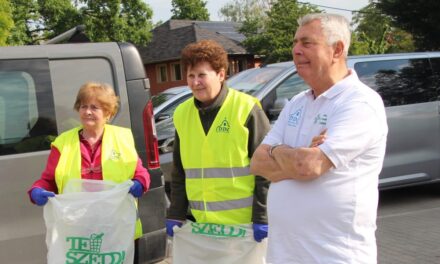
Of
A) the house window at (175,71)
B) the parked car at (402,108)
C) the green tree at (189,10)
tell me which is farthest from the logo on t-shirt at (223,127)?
the green tree at (189,10)

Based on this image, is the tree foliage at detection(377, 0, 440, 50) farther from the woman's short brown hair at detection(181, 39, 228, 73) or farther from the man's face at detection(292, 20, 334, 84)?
the man's face at detection(292, 20, 334, 84)

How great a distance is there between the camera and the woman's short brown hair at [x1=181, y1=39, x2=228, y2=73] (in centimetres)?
285

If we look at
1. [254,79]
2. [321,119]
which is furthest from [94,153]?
[254,79]

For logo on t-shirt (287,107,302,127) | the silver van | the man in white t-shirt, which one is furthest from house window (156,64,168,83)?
the man in white t-shirt

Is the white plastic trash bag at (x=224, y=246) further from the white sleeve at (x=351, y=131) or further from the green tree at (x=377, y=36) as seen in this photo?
the green tree at (x=377, y=36)

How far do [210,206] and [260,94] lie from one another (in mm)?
3358

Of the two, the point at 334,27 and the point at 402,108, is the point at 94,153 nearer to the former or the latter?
the point at 334,27

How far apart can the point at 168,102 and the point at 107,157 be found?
4.81m

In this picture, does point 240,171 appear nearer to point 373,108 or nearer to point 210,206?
point 210,206

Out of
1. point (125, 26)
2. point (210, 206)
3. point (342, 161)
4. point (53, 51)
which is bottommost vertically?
point (210, 206)

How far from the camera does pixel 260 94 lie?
609cm

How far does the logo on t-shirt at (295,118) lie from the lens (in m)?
2.29

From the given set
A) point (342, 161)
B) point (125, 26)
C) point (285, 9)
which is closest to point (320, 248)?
point (342, 161)

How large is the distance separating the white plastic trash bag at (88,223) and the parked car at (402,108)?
330 centimetres
